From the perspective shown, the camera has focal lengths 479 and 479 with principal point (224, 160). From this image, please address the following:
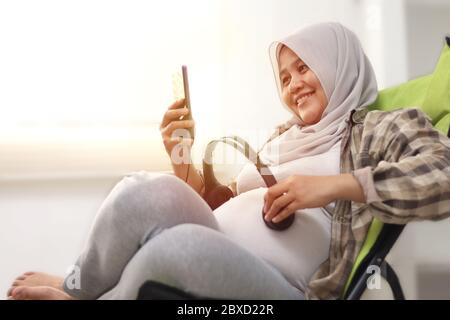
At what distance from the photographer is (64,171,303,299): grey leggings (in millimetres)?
550

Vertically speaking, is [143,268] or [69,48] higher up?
[69,48]

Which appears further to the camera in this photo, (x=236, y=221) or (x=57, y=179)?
(x=57, y=179)

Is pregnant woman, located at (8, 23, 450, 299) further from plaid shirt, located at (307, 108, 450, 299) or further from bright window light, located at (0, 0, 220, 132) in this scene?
bright window light, located at (0, 0, 220, 132)

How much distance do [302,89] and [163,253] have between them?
20.3 inches

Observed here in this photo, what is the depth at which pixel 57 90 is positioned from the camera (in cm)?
126

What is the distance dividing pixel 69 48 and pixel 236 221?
0.76m

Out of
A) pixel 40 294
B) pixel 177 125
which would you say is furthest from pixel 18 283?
pixel 177 125

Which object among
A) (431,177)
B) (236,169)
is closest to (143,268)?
(431,177)

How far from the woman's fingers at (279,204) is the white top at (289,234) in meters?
0.05

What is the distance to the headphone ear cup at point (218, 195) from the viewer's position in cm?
96

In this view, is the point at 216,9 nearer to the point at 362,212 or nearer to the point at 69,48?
the point at 69,48

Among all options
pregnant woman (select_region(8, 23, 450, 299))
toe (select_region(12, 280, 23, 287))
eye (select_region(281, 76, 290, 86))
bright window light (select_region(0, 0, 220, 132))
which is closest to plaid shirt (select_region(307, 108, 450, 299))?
pregnant woman (select_region(8, 23, 450, 299))

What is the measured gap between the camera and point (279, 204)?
657 millimetres

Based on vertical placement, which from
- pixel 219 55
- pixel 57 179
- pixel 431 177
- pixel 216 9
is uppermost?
pixel 216 9
